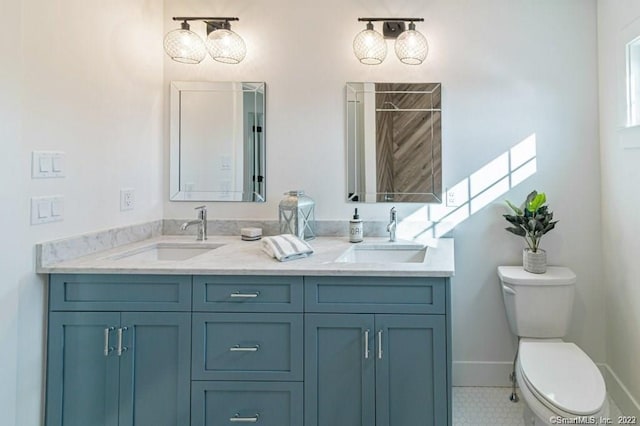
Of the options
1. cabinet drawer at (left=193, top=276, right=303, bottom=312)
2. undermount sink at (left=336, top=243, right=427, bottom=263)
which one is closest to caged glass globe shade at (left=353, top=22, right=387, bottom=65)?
undermount sink at (left=336, top=243, right=427, bottom=263)

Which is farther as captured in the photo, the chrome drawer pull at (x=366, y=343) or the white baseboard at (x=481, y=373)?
the white baseboard at (x=481, y=373)

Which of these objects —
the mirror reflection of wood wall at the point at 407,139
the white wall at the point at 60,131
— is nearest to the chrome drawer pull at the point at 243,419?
the white wall at the point at 60,131

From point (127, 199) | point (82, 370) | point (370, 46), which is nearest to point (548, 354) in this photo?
point (370, 46)

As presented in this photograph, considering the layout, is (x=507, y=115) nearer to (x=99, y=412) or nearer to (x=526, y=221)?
(x=526, y=221)

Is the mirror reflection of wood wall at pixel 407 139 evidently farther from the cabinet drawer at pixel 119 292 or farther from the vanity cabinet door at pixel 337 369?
the cabinet drawer at pixel 119 292

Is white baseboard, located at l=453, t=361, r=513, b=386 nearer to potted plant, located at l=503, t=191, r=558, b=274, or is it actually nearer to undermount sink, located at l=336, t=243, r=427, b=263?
potted plant, located at l=503, t=191, r=558, b=274

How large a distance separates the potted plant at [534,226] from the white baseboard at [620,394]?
0.72m

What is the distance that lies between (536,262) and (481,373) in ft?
2.48

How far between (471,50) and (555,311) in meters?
1.55

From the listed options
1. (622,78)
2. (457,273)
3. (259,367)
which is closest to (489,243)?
(457,273)

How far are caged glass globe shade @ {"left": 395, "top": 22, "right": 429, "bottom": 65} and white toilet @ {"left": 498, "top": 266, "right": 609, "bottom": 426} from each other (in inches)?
51.8

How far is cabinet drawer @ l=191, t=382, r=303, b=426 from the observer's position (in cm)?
154

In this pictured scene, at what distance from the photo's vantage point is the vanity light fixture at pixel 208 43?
2.29m

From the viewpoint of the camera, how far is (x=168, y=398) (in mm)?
1554
